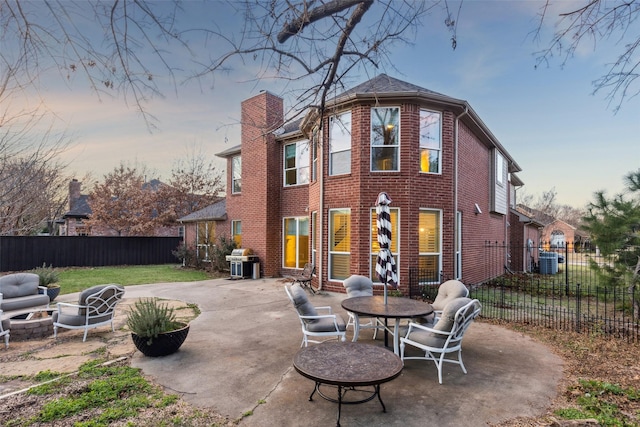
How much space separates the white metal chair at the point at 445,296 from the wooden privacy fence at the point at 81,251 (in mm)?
20011

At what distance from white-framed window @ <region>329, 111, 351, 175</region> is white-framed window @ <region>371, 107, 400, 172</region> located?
82 cm

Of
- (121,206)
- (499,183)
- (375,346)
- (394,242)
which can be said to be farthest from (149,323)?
(121,206)

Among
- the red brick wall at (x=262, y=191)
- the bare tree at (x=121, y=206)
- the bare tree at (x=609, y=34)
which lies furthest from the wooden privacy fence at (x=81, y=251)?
the bare tree at (x=609, y=34)

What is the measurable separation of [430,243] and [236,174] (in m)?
10.7

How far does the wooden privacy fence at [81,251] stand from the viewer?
54.2 ft

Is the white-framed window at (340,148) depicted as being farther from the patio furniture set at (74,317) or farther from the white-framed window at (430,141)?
the patio furniture set at (74,317)

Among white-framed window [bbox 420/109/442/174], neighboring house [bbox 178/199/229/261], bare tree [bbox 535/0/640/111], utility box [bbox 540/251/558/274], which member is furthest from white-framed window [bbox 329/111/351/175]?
utility box [bbox 540/251/558/274]

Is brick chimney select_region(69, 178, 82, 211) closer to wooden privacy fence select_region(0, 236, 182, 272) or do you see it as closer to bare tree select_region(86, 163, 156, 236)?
bare tree select_region(86, 163, 156, 236)

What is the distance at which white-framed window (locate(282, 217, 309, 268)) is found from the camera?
1387 cm

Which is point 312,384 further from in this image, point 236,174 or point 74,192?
point 74,192

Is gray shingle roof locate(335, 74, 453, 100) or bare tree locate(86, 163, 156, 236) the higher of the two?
gray shingle roof locate(335, 74, 453, 100)

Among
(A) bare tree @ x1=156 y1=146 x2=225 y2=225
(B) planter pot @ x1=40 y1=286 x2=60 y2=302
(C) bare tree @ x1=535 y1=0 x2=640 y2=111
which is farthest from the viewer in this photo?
(A) bare tree @ x1=156 y1=146 x2=225 y2=225

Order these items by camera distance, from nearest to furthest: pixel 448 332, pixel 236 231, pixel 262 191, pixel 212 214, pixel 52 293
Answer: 1. pixel 448 332
2. pixel 52 293
3. pixel 262 191
4. pixel 236 231
5. pixel 212 214

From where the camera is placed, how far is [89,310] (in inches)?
238
